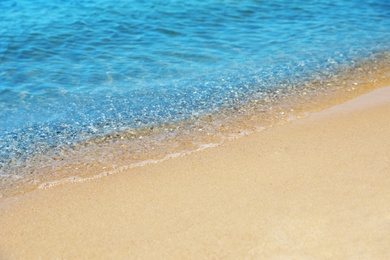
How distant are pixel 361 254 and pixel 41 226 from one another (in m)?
2.35

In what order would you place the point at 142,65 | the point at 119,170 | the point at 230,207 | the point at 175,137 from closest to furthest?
1. the point at 230,207
2. the point at 119,170
3. the point at 175,137
4. the point at 142,65

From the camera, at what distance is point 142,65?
8.11m

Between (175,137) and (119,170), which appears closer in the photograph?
(119,170)

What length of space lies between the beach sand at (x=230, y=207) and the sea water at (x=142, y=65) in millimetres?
494

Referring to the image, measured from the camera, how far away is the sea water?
5602mm

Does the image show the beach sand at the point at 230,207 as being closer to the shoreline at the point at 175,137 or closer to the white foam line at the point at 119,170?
the white foam line at the point at 119,170

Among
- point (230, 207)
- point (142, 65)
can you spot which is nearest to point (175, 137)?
point (230, 207)

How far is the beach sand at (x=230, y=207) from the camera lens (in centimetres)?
378

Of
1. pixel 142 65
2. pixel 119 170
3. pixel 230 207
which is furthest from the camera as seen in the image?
pixel 142 65

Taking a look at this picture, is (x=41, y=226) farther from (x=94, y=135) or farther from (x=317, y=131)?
(x=317, y=131)

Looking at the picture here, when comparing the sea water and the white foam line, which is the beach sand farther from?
the sea water

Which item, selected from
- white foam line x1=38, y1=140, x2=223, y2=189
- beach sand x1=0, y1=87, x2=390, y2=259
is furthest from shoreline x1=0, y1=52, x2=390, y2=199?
beach sand x1=0, y1=87, x2=390, y2=259

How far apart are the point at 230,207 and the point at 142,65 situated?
4331 mm

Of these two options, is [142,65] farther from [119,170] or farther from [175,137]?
[119,170]
